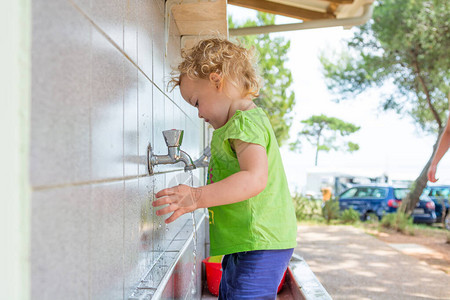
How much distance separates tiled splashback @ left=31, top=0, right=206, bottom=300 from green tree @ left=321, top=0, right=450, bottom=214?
395 inches

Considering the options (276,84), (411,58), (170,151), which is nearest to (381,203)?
(411,58)

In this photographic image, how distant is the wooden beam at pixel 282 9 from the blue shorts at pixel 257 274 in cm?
304

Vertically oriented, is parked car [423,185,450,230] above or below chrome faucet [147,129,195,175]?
below


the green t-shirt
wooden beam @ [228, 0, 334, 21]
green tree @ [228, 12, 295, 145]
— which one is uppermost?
green tree @ [228, 12, 295, 145]

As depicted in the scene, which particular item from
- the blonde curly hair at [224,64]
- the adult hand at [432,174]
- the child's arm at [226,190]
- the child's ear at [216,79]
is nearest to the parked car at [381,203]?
the adult hand at [432,174]

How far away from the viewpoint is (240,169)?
52.2 inches

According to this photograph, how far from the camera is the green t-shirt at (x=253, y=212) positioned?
1.44 m

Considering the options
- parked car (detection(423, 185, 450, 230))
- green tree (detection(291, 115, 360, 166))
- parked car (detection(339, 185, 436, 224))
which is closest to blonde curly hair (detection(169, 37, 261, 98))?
parked car (detection(339, 185, 436, 224))

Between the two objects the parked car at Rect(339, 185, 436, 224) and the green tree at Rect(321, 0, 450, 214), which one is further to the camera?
the parked car at Rect(339, 185, 436, 224)

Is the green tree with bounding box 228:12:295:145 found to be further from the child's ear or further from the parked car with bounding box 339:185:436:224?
the child's ear

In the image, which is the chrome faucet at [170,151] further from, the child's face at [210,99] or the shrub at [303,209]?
the shrub at [303,209]

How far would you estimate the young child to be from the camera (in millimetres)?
1396

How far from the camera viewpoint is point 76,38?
0.74 m

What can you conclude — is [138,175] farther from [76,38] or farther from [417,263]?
[417,263]
